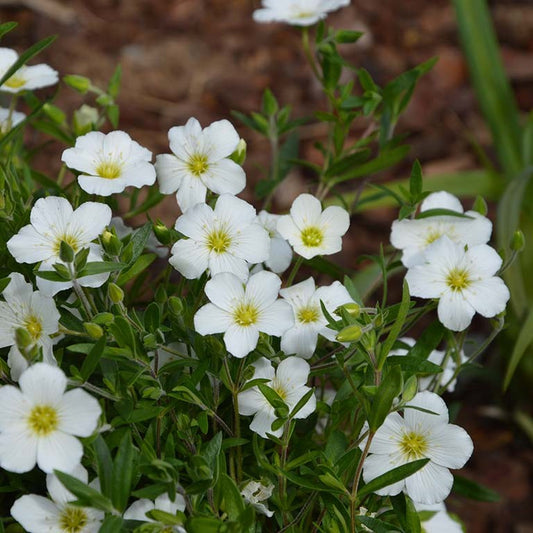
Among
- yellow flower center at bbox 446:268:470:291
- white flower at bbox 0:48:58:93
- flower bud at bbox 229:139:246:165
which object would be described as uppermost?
white flower at bbox 0:48:58:93

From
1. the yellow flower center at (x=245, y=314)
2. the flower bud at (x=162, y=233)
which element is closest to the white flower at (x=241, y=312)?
the yellow flower center at (x=245, y=314)

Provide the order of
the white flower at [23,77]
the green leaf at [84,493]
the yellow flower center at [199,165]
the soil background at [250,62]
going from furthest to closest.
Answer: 1. the soil background at [250,62]
2. the white flower at [23,77]
3. the yellow flower center at [199,165]
4. the green leaf at [84,493]

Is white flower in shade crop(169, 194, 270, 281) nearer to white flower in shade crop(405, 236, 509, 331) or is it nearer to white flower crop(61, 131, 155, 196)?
white flower crop(61, 131, 155, 196)

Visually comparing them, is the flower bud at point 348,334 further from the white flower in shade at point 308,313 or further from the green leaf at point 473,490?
the green leaf at point 473,490

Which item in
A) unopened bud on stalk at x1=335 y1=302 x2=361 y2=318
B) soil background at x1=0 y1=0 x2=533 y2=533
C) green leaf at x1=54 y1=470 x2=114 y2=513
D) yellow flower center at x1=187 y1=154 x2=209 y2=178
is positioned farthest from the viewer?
soil background at x1=0 y1=0 x2=533 y2=533

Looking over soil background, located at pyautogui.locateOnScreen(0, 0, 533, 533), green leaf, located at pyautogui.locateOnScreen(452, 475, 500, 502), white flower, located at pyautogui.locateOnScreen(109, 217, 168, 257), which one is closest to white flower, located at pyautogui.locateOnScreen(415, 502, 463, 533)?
green leaf, located at pyautogui.locateOnScreen(452, 475, 500, 502)

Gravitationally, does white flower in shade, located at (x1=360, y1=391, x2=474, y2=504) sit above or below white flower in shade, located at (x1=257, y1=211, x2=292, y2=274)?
below

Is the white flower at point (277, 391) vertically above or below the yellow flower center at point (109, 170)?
below
